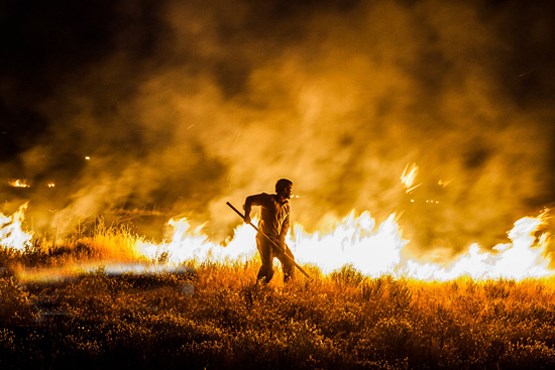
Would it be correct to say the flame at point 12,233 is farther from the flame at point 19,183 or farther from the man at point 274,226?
the flame at point 19,183

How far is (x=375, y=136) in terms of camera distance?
67.7 feet

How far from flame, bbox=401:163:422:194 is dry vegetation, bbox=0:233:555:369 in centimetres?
1081

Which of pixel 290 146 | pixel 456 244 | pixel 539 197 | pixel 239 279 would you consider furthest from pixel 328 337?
pixel 539 197

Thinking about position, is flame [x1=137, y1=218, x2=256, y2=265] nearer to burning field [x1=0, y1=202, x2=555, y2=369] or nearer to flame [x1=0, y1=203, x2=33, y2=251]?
burning field [x1=0, y1=202, x2=555, y2=369]

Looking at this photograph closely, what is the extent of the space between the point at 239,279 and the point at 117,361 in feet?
12.3

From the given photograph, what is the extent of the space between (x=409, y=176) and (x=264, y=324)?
605 inches

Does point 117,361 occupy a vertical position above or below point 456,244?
below

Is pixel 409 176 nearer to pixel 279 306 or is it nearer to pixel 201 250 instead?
pixel 201 250

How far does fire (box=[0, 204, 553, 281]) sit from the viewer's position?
10.7 meters

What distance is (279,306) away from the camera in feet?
23.2

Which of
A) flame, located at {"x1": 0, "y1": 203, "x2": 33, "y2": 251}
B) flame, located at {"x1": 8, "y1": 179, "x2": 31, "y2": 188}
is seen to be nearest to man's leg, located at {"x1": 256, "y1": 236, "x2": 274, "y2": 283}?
flame, located at {"x1": 0, "y1": 203, "x2": 33, "y2": 251}

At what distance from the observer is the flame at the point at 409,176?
65.4ft

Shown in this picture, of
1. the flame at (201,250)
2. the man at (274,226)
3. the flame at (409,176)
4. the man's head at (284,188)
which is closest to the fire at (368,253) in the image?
the flame at (201,250)

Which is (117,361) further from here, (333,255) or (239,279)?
(333,255)
